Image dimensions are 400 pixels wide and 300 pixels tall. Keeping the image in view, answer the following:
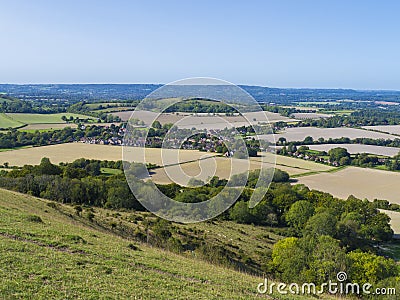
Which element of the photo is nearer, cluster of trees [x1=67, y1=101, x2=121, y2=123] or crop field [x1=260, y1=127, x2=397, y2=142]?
crop field [x1=260, y1=127, x2=397, y2=142]

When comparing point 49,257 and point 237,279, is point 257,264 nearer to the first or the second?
point 237,279

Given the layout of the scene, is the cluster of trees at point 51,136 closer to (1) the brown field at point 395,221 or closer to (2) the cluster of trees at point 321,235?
(2) the cluster of trees at point 321,235

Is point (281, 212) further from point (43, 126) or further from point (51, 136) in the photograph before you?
point (43, 126)

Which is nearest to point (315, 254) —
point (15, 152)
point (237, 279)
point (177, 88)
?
point (237, 279)
